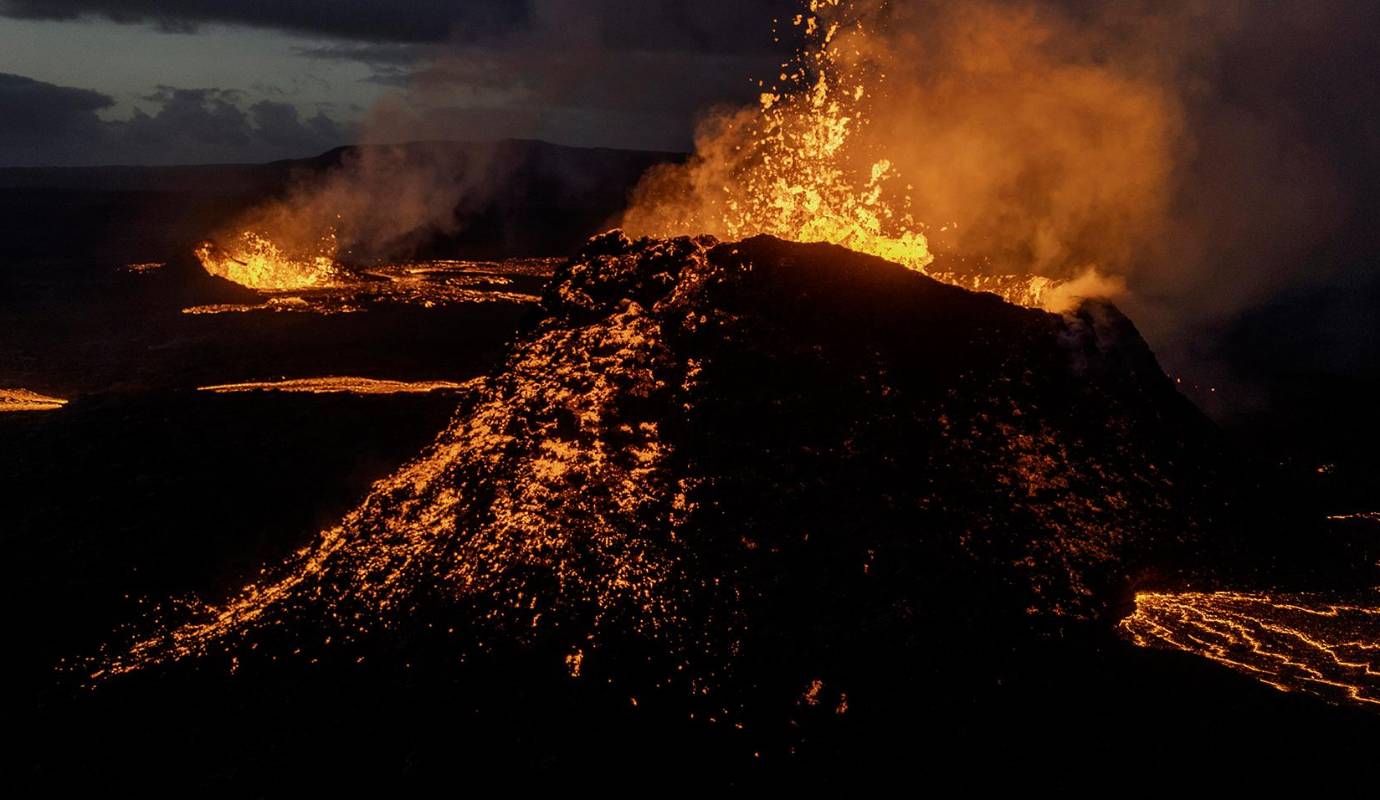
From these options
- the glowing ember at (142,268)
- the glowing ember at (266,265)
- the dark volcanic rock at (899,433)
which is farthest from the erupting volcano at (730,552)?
the glowing ember at (142,268)

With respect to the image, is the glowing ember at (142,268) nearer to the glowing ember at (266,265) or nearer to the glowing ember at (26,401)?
the glowing ember at (266,265)

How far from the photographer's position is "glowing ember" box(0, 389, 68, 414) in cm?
1498

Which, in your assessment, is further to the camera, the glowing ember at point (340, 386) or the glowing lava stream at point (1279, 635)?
the glowing ember at point (340, 386)

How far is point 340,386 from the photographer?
16094 millimetres

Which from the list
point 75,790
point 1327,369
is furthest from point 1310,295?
point 75,790

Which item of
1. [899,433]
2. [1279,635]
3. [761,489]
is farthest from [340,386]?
[1279,635]

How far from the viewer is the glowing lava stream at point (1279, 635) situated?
258 inches

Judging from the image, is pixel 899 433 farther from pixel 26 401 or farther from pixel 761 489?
pixel 26 401

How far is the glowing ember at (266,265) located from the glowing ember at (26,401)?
13115mm

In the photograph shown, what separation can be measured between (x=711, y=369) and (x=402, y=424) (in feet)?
20.7

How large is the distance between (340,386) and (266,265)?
729 inches

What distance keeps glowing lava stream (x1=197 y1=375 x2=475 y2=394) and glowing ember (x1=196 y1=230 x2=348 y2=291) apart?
14.5 metres

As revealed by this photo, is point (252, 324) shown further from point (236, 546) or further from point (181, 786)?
point (181, 786)

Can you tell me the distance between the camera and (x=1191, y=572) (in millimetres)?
7883
